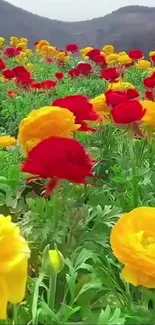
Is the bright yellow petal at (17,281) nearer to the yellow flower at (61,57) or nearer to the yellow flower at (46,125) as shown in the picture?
the yellow flower at (46,125)

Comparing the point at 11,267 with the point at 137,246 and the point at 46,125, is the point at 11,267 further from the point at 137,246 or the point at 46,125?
the point at 46,125

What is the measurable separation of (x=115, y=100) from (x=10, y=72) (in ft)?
6.55

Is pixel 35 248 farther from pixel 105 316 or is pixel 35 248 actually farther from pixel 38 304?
pixel 105 316

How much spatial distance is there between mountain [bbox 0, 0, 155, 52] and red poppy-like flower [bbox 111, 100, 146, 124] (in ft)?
27.6

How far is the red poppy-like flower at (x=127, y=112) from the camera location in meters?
1.56

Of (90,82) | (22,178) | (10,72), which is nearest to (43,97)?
(10,72)

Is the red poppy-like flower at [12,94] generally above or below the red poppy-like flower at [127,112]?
below

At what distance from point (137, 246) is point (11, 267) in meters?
0.20

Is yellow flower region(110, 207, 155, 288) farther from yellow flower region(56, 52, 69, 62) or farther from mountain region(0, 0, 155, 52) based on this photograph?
mountain region(0, 0, 155, 52)

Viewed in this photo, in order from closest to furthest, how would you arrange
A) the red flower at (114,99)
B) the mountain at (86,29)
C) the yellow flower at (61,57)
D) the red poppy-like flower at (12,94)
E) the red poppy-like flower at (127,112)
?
the red poppy-like flower at (127,112), the red flower at (114,99), the red poppy-like flower at (12,94), the yellow flower at (61,57), the mountain at (86,29)

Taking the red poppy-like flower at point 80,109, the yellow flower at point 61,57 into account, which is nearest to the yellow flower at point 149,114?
the red poppy-like flower at point 80,109

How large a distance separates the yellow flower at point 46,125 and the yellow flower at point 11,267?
18.3 inches

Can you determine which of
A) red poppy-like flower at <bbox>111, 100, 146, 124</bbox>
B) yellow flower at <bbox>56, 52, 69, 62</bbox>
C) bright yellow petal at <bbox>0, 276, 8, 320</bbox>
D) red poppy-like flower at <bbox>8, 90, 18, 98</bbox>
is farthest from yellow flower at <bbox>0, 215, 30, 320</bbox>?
yellow flower at <bbox>56, 52, 69, 62</bbox>

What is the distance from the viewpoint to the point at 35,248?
4.60 feet
